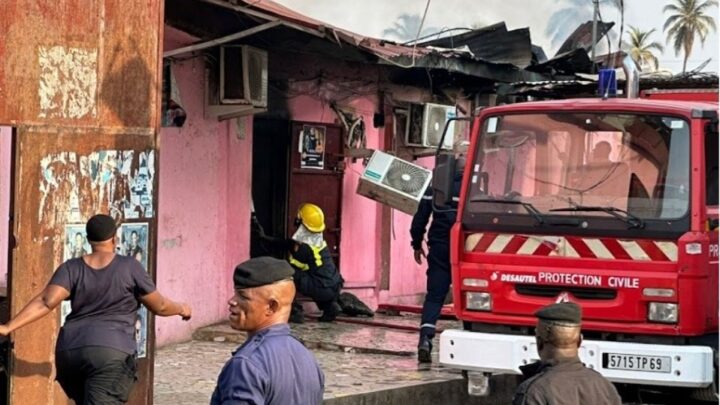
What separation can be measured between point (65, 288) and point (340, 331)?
18.8 feet

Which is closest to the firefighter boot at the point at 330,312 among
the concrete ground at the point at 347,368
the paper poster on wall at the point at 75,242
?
the concrete ground at the point at 347,368

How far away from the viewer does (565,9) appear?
29.3 meters

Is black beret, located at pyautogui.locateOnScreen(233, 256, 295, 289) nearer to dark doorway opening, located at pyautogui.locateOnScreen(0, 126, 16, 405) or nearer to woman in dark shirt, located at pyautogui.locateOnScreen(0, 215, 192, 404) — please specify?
woman in dark shirt, located at pyautogui.locateOnScreen(0, 215, 192, 404)

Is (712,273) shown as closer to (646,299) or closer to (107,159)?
(646,299)

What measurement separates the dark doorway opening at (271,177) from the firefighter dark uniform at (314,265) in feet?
1.42

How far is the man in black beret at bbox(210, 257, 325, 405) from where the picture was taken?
3.93 meters

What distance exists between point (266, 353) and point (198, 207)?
7.70 meters

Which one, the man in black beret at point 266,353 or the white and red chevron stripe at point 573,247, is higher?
the white and red chevron stripe at point 573,247

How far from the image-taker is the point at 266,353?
3990 mm

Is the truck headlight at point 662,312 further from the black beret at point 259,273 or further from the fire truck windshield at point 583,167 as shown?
the black beret at point 259,273

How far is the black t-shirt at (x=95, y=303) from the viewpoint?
6.76 metres

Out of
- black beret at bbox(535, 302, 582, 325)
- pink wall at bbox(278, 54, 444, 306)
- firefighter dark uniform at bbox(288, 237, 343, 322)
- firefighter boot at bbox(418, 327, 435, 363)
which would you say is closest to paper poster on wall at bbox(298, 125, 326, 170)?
pink wall at bbox(278, 54, 444, 306)

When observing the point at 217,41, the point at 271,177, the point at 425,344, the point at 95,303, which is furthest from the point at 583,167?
the point at 271,177

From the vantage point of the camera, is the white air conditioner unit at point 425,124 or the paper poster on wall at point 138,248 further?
the white air conditioner unit at point 425,124
